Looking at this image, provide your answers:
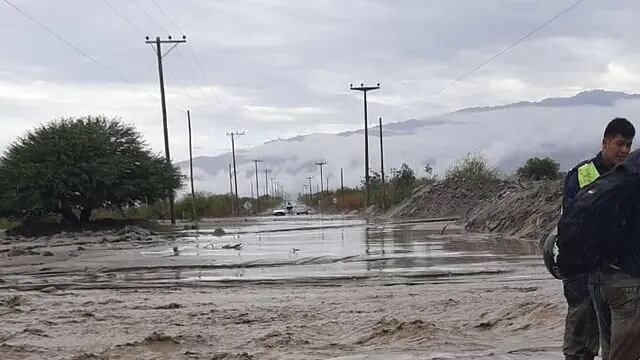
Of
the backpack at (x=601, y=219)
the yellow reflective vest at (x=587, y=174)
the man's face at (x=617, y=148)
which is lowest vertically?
the backpack at (x=601, y=219)

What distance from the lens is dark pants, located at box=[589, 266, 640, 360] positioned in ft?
15.5

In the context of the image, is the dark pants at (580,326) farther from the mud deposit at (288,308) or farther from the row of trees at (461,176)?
the row of trees at (461,176)

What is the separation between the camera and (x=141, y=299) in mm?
12586

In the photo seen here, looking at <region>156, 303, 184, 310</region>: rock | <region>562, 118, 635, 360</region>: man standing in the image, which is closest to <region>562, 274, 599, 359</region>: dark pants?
<region>562, 118, 635, 360</region>: man standing

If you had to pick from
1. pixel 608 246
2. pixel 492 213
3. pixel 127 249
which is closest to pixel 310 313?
pixel 608 246

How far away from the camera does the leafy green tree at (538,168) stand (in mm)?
73812

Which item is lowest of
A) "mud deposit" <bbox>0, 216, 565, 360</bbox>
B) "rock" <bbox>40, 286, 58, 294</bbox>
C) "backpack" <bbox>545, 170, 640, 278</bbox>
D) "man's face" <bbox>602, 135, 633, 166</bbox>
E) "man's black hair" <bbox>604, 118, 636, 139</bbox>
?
"mud deposit" <bbox>0, 216, 565, 360</bbox>

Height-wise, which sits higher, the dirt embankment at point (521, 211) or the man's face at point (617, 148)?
the man's face at point (617, 148)

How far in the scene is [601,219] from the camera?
4652mm

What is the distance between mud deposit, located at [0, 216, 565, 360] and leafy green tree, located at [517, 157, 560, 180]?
5532 cm

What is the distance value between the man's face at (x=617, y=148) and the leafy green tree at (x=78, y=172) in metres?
40.2

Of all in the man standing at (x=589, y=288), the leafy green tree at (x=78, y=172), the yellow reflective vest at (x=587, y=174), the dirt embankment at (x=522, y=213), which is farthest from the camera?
the leafy green tree at (x=78, y=172)

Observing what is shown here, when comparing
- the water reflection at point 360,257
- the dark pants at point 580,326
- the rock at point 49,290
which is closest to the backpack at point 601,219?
the dark pants at point 580,326

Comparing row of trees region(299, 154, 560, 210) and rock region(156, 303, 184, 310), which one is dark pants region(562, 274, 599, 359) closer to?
rock region(156, 303, 184, 310)
